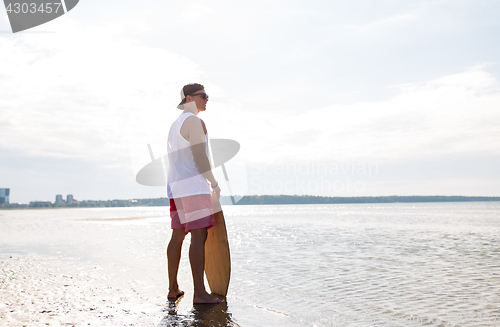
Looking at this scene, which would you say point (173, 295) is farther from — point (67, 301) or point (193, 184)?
point (193, 184)

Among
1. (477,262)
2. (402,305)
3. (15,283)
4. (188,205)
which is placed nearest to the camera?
(188,205)

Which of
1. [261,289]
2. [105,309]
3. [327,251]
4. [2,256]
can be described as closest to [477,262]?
[327,251]

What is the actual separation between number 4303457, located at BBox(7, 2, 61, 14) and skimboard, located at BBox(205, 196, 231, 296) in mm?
2745

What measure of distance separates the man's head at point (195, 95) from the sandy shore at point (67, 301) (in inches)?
76.5

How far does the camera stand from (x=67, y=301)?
12.0 ft

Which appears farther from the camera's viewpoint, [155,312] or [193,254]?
[193,254]

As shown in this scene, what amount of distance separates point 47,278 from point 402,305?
14.1 ft

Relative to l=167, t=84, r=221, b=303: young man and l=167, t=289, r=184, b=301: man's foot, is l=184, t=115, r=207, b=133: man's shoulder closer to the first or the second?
l=167, t=84, r=221, b=303: young man

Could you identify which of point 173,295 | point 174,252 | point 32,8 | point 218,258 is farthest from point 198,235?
point 32,8

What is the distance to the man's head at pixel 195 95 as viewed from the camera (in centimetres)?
379

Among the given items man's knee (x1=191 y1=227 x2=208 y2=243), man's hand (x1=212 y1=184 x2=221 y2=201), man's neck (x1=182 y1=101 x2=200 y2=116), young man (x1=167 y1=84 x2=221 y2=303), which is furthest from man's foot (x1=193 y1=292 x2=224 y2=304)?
man's neck (x1=182 y1=101 x2=200 y2=116)

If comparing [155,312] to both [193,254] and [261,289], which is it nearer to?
[193,254]

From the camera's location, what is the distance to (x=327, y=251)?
8781mm

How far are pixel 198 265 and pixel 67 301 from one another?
1.32m
